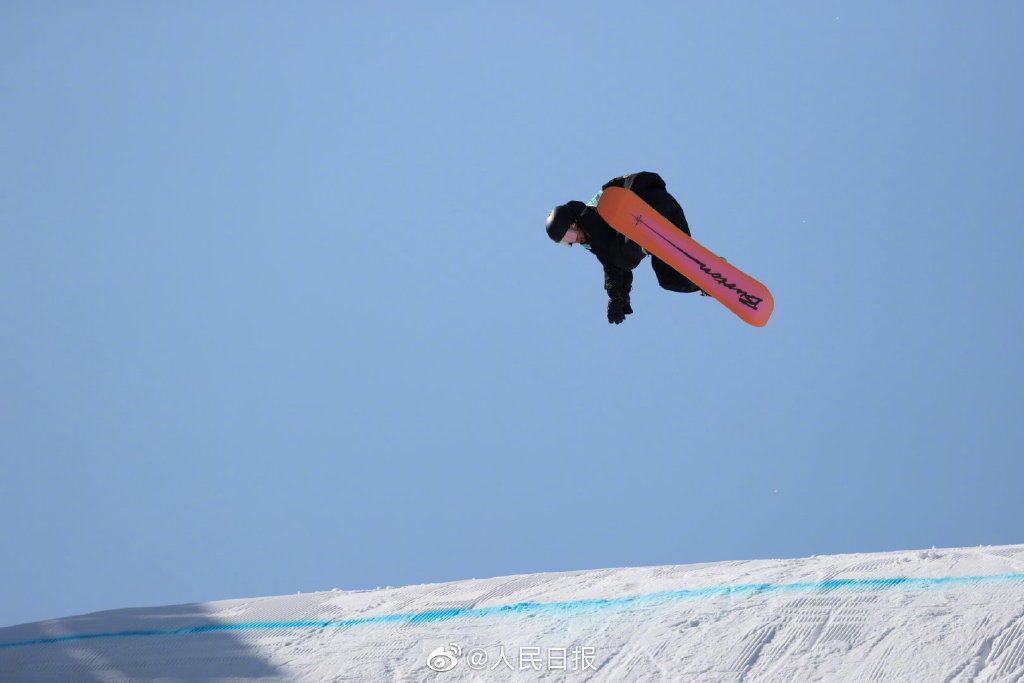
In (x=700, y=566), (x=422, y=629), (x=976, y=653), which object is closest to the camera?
(x=976, y=653)

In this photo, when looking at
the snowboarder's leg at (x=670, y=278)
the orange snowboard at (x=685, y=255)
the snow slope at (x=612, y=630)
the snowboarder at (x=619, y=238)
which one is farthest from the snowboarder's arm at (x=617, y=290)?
the snow slope at (x=612, y=630)

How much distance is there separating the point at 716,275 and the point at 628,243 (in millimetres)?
493

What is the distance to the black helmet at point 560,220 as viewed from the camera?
6.38 metres

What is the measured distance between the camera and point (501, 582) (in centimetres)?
827

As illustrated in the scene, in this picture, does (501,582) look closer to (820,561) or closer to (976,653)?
(820,561)

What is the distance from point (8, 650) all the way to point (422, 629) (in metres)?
2.87

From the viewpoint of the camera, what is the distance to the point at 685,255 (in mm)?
6410

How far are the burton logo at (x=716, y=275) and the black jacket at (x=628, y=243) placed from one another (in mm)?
164

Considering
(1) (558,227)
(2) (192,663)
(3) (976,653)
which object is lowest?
(3) (976,653)

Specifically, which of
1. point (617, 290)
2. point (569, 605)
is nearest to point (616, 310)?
point (617, 290)

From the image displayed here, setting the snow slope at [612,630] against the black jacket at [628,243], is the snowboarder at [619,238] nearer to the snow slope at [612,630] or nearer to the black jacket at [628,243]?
the black jacket at [628,243]

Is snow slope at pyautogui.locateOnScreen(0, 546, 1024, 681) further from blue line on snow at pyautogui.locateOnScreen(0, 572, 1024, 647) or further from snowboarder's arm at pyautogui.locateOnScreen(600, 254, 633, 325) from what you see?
snowboarder's arm at pyautogui.locateOnScreen(600, 254, 633, 325)

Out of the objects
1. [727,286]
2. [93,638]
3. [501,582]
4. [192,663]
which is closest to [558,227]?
Answer: [727,286]

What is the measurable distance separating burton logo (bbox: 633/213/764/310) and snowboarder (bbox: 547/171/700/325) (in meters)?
0.16
